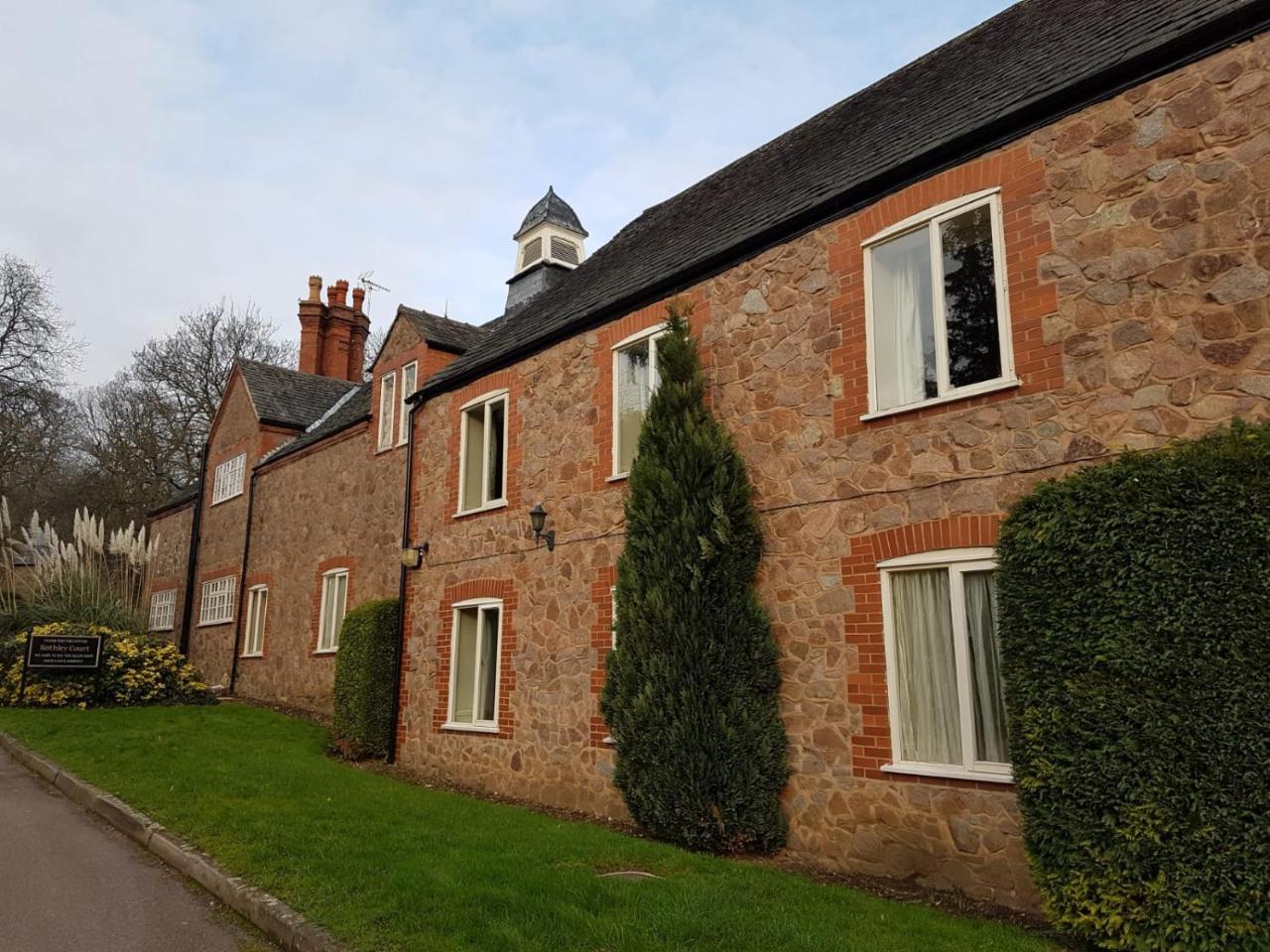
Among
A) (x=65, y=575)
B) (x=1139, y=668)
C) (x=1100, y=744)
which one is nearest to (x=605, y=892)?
(x=1100, y=744)

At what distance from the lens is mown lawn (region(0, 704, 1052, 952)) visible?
488 cm

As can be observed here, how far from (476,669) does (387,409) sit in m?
6.53

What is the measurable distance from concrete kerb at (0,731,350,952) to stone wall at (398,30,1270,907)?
154 inches

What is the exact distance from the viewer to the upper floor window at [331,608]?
54.8ft

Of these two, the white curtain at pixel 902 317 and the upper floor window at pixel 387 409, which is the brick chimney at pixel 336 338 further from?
the white curtain at pixel 902 317

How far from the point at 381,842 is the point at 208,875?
1219 mm

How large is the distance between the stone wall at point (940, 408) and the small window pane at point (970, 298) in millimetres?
239

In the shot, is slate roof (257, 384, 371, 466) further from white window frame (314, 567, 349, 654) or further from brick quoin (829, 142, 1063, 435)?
brick quoin (829, 142, 1063, 435)

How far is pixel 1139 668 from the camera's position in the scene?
4879mm

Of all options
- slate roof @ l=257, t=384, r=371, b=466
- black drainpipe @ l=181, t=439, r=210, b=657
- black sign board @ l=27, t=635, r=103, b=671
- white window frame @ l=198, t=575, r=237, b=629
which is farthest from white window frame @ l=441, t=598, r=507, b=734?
black drainpipe @ l=181, t=439, r=210, b=657

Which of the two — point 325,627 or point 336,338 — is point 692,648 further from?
point 336,338

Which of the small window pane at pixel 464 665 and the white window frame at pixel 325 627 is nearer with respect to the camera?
the small window pane at pixel 464 665

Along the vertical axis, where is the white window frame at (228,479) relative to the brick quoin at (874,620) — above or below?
above

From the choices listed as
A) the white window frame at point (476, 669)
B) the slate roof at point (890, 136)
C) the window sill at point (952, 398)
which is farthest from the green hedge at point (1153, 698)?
the white window frame at point (476, 669)
